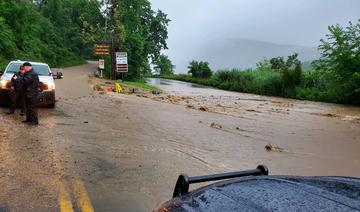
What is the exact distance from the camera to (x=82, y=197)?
22.1ft

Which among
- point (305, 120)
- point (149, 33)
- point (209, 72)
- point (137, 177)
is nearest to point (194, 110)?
point (305, 120)

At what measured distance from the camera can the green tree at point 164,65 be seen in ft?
284

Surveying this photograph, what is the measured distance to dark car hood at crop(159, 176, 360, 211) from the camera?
2248mm

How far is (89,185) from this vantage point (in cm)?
747

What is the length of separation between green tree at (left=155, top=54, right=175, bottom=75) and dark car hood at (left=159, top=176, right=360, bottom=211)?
269 ft

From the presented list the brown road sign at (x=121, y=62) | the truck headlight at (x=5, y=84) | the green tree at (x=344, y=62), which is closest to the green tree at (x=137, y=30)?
the brown road sign at (x=121, y=62)

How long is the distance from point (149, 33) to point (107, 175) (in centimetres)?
7353

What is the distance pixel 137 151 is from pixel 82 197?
4.27 m

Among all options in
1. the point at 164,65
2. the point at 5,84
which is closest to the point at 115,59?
the point at 5,84

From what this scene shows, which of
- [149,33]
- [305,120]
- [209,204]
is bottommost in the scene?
[305,120]

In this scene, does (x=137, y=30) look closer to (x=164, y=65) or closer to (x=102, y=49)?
(x=102, y=49)

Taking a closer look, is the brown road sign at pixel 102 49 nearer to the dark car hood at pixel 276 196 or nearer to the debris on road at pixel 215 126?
the debris on road at pixel 215 126

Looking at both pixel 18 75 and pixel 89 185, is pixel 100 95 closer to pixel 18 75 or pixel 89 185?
pixel 18 75

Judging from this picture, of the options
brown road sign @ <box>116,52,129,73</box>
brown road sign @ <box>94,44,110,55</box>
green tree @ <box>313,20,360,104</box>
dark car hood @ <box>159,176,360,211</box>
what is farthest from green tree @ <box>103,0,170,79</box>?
dark car hood @ <box>159,176,360,211</box>
